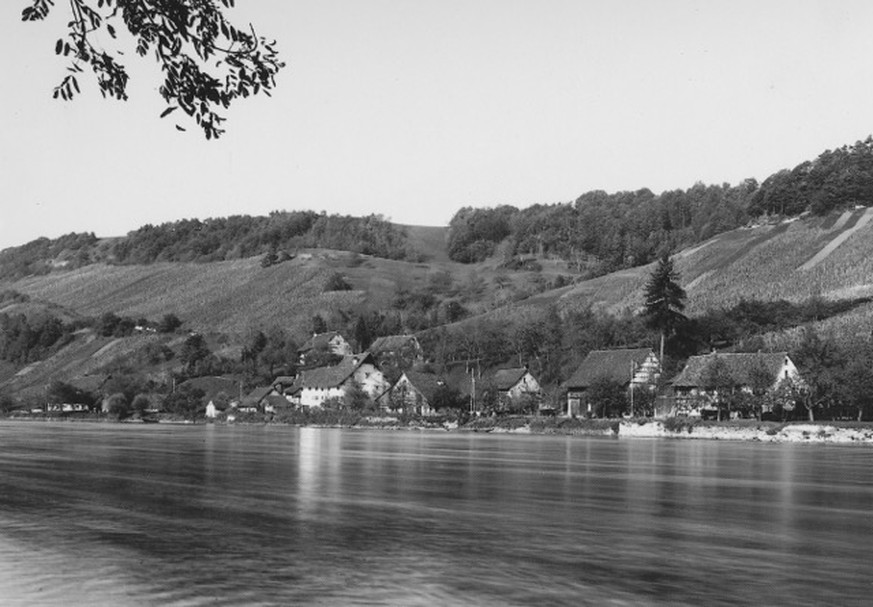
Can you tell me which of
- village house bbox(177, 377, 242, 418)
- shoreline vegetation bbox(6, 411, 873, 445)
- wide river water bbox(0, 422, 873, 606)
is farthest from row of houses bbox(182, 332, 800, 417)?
wide river water bbox(0, 422, 873, 606)

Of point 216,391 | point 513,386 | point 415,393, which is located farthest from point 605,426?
point 216,391

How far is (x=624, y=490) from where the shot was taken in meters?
37.2

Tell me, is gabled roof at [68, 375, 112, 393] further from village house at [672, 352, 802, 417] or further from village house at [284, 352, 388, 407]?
village house at [672, 352, 802, 417]

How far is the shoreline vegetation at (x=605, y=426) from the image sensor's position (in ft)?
283

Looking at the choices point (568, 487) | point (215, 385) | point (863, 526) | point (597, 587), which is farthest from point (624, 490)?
point (215, 385)

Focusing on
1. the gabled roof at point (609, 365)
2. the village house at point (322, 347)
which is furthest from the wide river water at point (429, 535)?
the village house at point (322, 347)

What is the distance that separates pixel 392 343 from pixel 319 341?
16.3 metres

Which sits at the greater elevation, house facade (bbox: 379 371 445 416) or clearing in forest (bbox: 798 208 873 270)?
clearing in forest (bbox: 798 208 873 270)

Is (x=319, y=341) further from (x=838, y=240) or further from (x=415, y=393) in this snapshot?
(x=838, y=240)

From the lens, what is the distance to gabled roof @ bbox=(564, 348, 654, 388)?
11912 cm

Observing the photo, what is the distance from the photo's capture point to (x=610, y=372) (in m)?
120

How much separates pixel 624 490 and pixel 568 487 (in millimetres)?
2167

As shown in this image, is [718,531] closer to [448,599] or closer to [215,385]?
[448,599]

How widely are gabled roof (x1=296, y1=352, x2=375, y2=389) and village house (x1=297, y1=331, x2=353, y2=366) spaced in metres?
12.3
